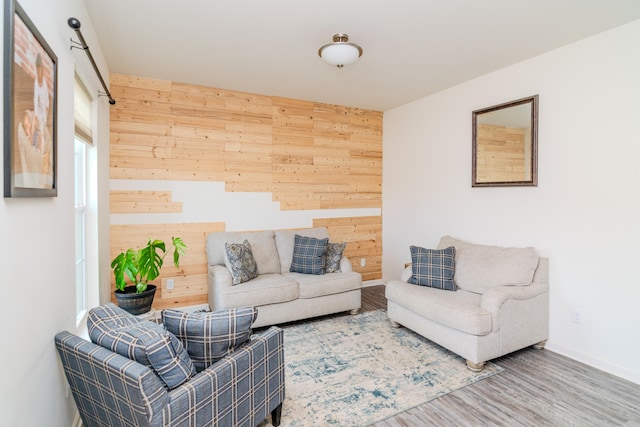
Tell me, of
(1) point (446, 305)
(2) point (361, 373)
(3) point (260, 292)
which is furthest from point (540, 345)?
(3) point (260, 292)

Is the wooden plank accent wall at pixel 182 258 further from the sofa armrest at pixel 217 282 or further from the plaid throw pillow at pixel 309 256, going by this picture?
the plaid throw pillow at pixel 309 256

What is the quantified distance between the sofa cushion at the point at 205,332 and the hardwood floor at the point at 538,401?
1114mm

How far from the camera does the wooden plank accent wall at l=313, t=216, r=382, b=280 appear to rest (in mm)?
4961

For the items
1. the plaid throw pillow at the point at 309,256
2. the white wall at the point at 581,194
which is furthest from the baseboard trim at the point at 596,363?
the plaid throw pillow at the point at 309,256

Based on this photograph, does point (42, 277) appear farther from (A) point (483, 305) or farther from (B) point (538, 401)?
(B) point (538, 401)

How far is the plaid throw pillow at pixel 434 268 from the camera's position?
334cm

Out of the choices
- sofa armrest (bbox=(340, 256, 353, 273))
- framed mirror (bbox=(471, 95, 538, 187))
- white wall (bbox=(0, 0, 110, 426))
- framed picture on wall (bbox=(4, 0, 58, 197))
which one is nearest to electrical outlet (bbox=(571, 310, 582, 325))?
framed mirror (bbox=(471, 95, 538, 187))

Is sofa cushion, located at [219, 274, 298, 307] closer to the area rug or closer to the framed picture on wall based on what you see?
the area rug

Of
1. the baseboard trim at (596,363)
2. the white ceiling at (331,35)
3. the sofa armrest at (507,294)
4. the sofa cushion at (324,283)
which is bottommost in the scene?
the baseboard trim at (596,363)

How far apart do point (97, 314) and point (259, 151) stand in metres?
3.03

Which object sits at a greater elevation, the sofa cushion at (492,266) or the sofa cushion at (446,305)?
the sofa cushion at (492,266)

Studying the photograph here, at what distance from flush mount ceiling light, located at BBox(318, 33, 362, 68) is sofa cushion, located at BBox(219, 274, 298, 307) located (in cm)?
224

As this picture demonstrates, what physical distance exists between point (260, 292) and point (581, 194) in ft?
10.1

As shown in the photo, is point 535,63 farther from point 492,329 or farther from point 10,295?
point 10,295
